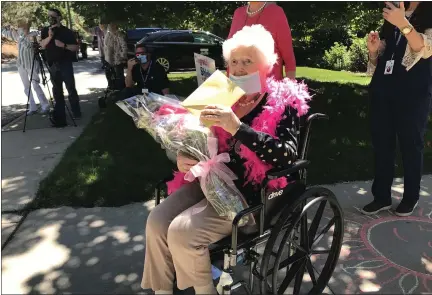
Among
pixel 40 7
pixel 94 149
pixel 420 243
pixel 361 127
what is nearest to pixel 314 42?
pixel 361 127

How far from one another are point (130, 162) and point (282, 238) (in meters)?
2.92

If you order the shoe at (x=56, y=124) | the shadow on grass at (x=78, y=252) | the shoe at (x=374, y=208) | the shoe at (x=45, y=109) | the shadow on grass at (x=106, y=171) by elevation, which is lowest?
the shoe at (x=374, y=208)

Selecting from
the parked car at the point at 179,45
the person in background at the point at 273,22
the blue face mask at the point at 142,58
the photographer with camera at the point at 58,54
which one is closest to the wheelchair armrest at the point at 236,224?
the person in background at the point at 273,22

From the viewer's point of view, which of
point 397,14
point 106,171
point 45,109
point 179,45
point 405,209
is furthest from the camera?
point 179,45

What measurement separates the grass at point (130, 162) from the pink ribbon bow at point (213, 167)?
41.9 inches

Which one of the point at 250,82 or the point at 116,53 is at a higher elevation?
the point at 250,82

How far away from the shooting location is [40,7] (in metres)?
28.8

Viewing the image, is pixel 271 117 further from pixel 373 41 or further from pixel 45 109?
pixel 45 109

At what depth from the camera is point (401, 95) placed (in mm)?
3080

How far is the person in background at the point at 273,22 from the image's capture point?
11.3 ft

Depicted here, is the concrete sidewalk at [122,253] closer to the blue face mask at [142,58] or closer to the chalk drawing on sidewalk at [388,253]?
the chalk drawing on sidewalk at [388,253]

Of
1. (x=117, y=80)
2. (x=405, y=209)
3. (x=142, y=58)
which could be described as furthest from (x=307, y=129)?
(x=117, y=80)

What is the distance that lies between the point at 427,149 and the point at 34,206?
174 inches

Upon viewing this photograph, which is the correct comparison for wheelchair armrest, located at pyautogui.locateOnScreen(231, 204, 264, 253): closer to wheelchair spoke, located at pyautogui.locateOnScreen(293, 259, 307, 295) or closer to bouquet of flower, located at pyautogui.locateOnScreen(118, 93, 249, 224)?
bouquet of flower, located at pyautogui.locateOnScreen(118, 93, 249, 224)
